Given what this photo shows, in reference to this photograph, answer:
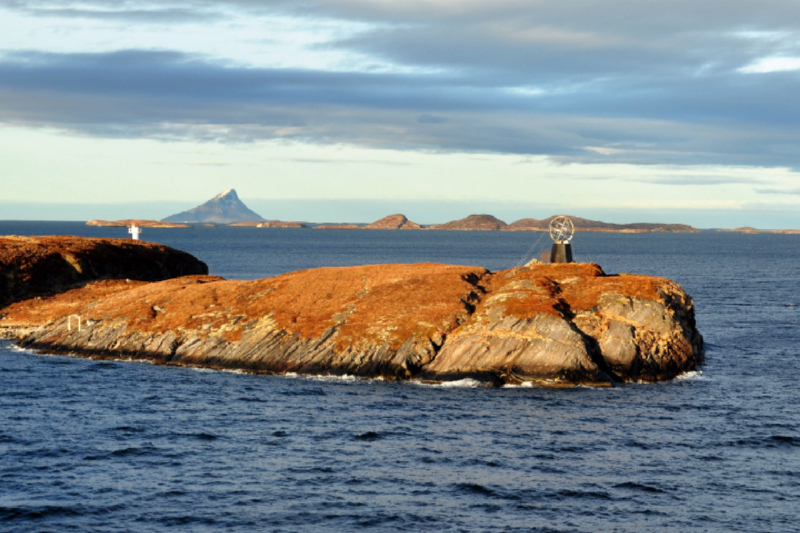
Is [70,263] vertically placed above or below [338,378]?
above

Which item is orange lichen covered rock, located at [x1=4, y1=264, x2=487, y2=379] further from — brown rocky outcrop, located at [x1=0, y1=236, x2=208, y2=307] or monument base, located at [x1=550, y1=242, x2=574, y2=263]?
brown rocky outcrop, located at [x1=0, y1=236, x2=208, y2=307]

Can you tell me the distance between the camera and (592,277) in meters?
68.8

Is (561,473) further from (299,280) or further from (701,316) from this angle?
(701,316)

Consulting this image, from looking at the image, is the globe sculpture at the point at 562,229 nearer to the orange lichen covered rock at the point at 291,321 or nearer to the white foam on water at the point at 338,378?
the orange lichen covered rock at the point at 291,321

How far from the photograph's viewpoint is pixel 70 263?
93.6m

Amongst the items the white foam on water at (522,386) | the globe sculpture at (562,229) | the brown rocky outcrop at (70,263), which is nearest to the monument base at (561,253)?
the globe sculpture at (562,229)

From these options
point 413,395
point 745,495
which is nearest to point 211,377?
point 413,395

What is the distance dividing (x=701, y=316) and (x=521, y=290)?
1667 inches

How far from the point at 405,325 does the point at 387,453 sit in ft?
72.7

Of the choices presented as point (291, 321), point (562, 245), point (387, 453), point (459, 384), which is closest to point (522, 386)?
point (459, 384)

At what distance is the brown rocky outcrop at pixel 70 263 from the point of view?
88.8 m

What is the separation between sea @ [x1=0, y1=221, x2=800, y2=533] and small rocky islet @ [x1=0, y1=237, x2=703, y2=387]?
2.63 m

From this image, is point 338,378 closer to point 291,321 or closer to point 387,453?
point 291,321

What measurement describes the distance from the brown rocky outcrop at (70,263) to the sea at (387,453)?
2727cm
